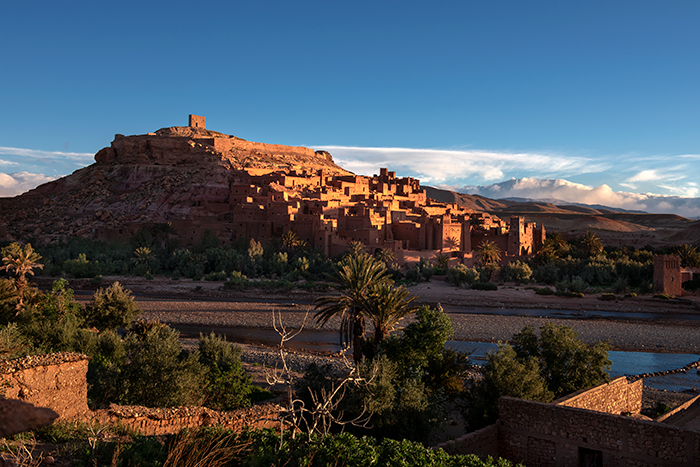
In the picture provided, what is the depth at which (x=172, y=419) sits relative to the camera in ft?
24.5

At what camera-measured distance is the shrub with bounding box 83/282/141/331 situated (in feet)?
57.9

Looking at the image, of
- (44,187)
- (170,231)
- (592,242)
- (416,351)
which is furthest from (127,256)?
(592,242)

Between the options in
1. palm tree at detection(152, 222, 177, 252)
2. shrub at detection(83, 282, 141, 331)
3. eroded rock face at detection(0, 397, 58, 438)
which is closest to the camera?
eroded rock face at detection(0, 397, 58, 438)

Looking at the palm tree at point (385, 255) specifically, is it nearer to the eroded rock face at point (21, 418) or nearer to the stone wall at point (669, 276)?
the stone wall at point (669, 276)

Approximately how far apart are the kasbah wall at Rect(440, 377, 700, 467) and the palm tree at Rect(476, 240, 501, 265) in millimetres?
30199

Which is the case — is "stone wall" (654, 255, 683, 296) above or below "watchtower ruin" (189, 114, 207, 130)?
below

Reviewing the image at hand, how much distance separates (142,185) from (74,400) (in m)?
54.8

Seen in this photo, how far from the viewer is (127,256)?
42500 mm

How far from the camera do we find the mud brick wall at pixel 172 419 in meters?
7.09

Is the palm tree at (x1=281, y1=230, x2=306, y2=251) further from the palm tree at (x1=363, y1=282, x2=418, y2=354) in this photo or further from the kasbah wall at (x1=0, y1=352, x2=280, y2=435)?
the kasbah wall at (x1=0, y1=352, x2=280, y2=435)

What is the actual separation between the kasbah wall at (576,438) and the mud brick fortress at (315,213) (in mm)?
29779

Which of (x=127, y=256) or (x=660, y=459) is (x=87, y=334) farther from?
(x=127, y=256)

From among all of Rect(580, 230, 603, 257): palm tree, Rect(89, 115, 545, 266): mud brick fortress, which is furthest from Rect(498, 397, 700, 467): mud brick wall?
Rect(580, 230, 603, 257): palm tree

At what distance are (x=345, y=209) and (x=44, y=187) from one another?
139 feet
